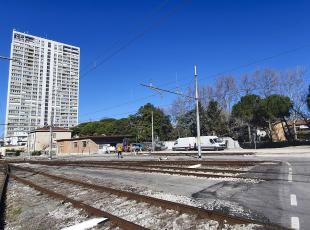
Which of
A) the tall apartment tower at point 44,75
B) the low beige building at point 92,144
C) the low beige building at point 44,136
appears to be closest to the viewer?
the tall apartment tower at point 44,75

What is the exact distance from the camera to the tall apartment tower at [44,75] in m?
36.5

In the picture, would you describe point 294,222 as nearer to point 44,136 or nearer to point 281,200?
point 281,200

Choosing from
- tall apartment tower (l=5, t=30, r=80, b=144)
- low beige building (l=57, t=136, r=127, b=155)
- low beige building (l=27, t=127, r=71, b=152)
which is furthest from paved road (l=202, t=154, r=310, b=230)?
low beige building (l=27, t=127, r=71, b=152)

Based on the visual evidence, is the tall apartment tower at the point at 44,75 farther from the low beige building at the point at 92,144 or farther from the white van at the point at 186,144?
the low beige building at the point at 92,144

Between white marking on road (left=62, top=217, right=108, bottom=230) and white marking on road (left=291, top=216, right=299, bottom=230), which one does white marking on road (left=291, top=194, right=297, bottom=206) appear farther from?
white marking on road (left=62, top=217, right=108, bottom=230)

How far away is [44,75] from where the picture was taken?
134ft

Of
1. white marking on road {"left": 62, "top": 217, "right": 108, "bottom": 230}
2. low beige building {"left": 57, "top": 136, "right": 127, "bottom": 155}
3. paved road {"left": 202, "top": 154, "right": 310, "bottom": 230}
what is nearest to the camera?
paved road {"left": 202, "top": 154, "right": 310, "bottom": 230}

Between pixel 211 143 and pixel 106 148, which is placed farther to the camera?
pixel 106 148

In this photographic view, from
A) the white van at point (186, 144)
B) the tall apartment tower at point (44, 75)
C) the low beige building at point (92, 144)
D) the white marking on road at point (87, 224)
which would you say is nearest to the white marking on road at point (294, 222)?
the white marking on road at point (87, 224)

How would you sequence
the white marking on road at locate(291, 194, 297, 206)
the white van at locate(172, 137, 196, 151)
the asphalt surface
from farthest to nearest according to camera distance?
the white van at locate(172, 137, 196, 151) → the white marking on road at locate(291, 194, 297, 206) → the asphalt surface

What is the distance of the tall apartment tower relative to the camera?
3653 centimetres

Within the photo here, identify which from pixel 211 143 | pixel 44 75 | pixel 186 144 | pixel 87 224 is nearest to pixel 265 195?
pixel 87 224

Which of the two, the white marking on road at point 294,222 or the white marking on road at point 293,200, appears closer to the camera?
the white marking on road at point 294,222

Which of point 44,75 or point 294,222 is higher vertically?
point 44,75
